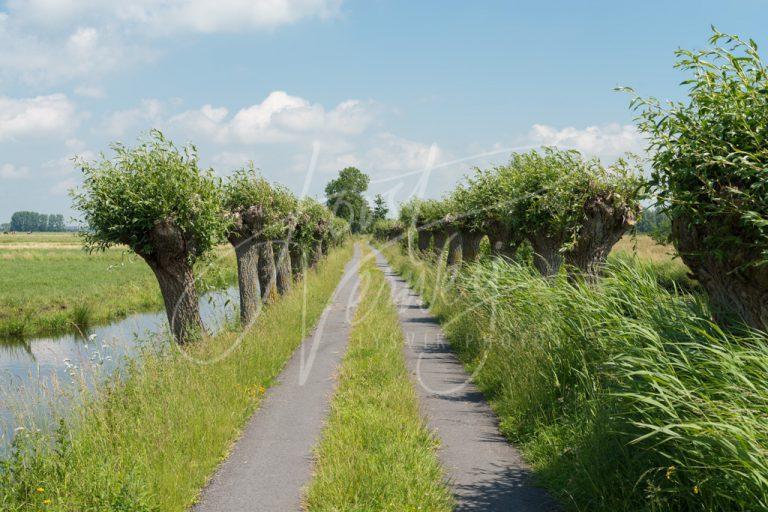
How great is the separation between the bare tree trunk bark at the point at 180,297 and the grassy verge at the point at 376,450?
11.3 ft

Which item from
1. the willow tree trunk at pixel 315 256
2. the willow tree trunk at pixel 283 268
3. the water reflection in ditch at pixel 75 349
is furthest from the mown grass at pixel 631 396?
the willow tree trunk at pixel 315 256

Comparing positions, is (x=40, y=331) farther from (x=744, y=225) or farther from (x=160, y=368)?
(x=744, y=225)

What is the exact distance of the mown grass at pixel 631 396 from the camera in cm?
382

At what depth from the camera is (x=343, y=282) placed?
30.4 meters

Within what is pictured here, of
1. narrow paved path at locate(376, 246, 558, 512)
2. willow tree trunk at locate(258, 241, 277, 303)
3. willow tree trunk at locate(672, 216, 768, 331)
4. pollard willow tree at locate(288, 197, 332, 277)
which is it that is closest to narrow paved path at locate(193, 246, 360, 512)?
narrow paved path at locate(376, 246, 558, 512)

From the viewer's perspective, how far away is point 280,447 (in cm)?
707

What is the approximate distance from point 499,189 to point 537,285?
732cm

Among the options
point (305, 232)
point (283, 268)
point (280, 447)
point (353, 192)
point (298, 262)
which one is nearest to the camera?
point (280, 447)

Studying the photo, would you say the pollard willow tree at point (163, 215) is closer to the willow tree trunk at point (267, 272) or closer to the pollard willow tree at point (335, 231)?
the willow tree trunk at point (267, 272)

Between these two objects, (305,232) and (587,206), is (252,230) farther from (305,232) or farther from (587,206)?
(587,206)

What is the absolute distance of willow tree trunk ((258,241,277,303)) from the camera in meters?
18.3

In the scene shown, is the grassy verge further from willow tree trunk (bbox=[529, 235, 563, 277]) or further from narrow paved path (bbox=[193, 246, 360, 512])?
willow tree trunk (bbox=[529, 235, 563, 277])

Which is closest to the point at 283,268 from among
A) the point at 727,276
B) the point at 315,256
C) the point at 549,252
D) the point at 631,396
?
the point at 315,256

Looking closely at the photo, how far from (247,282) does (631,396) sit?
13.1 metres
